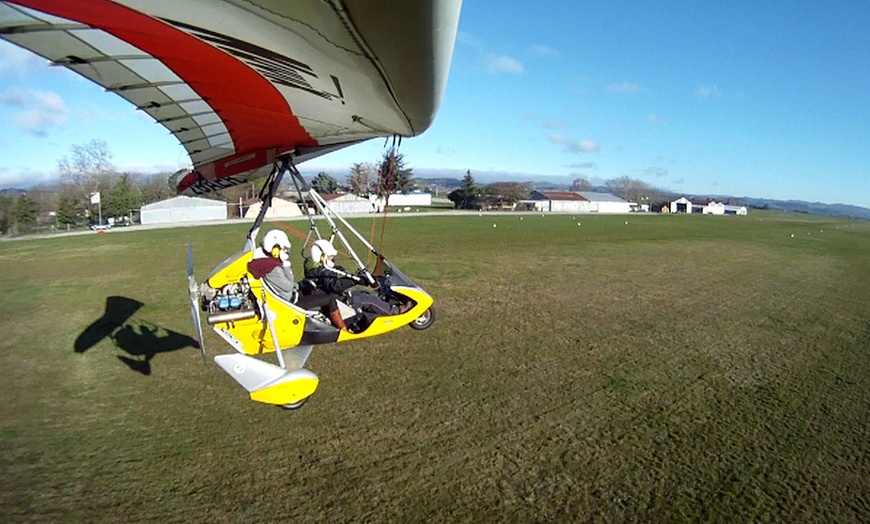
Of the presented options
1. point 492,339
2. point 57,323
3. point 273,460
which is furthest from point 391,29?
point 57,323

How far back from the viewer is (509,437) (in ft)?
16.0

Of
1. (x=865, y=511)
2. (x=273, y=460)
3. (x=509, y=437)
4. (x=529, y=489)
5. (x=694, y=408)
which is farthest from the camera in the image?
(x=694, y=408)

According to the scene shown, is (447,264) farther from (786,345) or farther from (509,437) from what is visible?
(509,437)

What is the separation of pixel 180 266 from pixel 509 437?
1571 cm

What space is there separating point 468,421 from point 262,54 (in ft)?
13.3

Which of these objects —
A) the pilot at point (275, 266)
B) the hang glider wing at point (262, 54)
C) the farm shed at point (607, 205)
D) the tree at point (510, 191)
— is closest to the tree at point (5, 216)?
the pilot at point (275, 266)

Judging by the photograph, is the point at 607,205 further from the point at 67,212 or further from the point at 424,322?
the point at 424,322

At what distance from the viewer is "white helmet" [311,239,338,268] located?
7.07 metres

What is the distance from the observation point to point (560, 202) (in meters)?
108

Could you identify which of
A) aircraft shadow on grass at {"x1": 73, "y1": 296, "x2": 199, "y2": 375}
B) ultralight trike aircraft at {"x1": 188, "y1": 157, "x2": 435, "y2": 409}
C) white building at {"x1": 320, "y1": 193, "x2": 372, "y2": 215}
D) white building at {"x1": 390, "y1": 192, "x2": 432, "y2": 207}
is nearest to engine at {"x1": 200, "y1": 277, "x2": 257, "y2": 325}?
ultralight trike aircraft at {"x1": 188, "y1": 157, "x2": 435, "y2": 409}

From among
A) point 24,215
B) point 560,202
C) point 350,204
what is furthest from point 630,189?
point 24,215

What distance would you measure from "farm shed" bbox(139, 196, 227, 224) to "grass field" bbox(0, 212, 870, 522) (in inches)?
1889

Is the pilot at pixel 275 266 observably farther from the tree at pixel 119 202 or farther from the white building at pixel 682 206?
the white building at pixel 682 206

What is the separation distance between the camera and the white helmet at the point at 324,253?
278 inches
